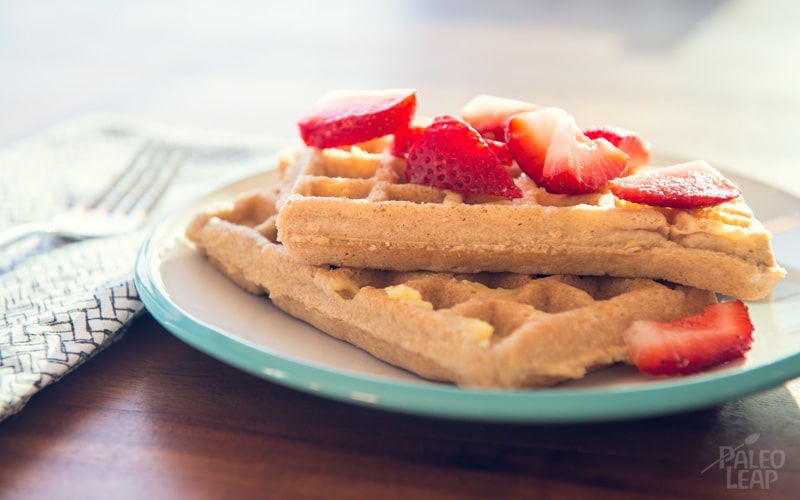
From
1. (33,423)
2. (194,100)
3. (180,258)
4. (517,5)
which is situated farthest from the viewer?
(517,5)

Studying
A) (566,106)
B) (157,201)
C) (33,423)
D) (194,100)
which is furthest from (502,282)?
(194,100)

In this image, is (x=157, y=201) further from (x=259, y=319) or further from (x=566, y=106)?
(x=566, y=106)

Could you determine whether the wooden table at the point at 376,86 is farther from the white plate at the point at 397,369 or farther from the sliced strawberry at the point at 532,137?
the sliced strawberry at the point at 532,137

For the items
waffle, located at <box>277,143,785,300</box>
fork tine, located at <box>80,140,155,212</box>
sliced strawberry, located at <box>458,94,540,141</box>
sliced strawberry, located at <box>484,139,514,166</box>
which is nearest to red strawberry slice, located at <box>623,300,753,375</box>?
waffle, located at <box>277,143,785,300</box>

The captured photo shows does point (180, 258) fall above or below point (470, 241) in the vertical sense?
below

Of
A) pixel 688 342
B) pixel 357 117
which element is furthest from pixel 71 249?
pixel 688 342

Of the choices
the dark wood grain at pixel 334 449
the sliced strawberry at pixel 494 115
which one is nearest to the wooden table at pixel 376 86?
the dark wood grain at pixel 334 449

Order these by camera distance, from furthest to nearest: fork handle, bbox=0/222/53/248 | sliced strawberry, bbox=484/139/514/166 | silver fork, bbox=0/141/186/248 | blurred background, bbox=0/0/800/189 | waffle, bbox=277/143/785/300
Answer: blurred background, bbox=0/0/800/189, silver fork, bbox=0/141/186/248, fork handle, bbox=0/222/53/248, sliced strawberry, bbox=484/139/514/166, waffle, bbox=277/143/785/300

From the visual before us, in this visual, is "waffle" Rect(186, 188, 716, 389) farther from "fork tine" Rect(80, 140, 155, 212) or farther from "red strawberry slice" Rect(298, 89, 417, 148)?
"fork tine" Rect(80, 140, 155, 212)
